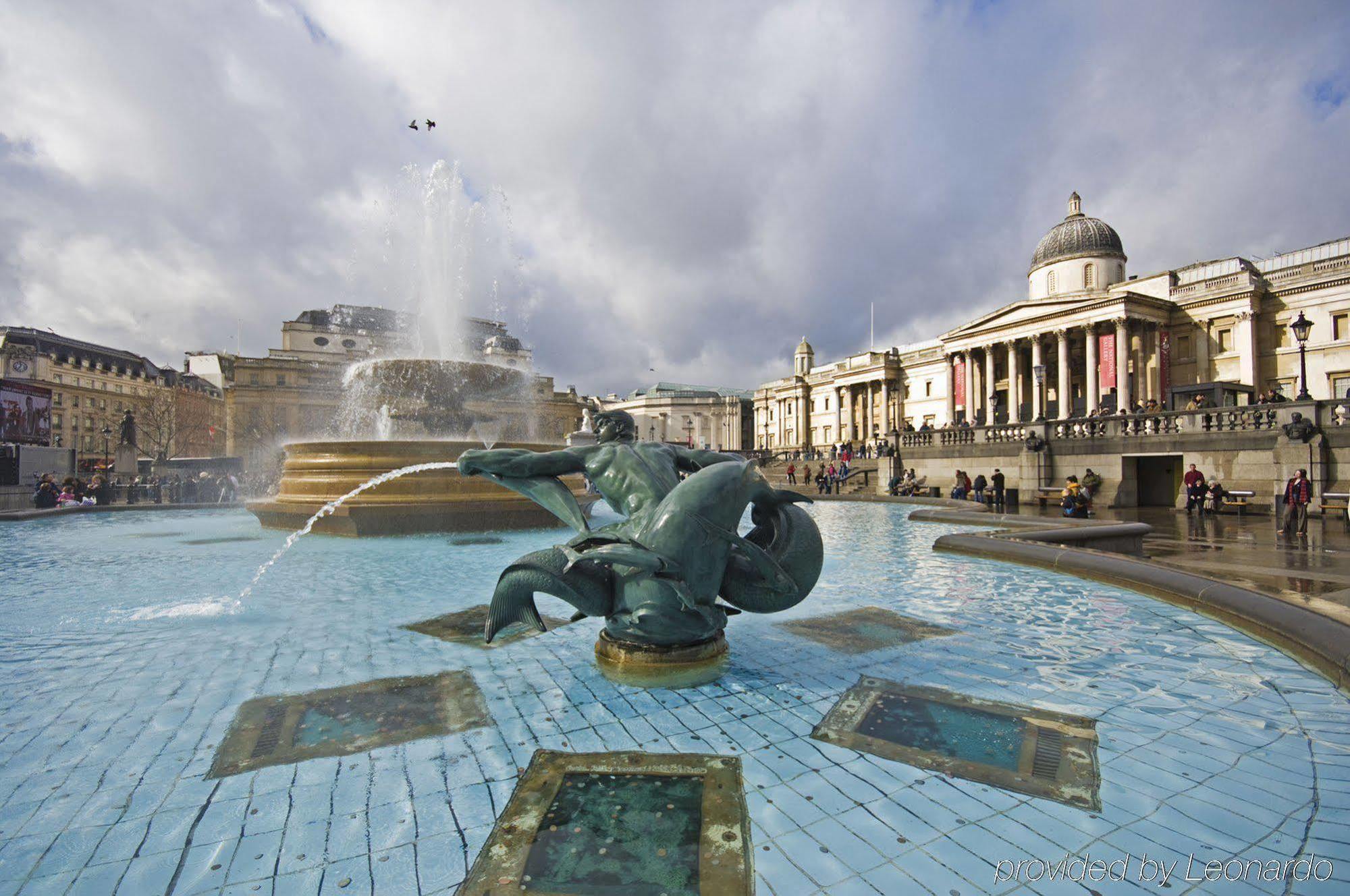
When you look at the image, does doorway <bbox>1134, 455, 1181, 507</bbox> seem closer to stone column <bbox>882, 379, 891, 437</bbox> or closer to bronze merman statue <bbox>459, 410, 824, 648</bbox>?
bronze merman statue <bbox>459, 410, 824, 648</bbox>

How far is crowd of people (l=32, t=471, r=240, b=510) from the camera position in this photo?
18.4 metres

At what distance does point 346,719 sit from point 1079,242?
Answer: 5885 centimetres

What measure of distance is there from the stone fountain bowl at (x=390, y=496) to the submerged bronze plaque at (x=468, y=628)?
19.5 feet

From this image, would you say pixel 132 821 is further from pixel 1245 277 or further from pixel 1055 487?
pixel 1245 277

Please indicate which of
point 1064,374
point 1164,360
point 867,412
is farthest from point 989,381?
point 867,412

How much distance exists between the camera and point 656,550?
3457 millimetres

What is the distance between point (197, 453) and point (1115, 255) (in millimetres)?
89346

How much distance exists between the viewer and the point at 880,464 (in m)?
31.1

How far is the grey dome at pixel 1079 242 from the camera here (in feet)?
156

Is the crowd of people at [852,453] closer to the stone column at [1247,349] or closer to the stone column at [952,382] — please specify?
the stone column at [952,382]

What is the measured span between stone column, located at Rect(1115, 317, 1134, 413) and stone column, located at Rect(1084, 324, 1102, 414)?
124 centimetres

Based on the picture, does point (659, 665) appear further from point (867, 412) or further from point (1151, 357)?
point (867, 412)

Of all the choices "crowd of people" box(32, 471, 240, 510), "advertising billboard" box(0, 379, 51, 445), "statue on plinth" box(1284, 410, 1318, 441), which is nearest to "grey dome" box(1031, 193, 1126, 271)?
"statue on plinth" box(1284, 410, 1318, 441)

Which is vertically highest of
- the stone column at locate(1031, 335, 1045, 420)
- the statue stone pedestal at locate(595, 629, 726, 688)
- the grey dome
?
the grey dome
